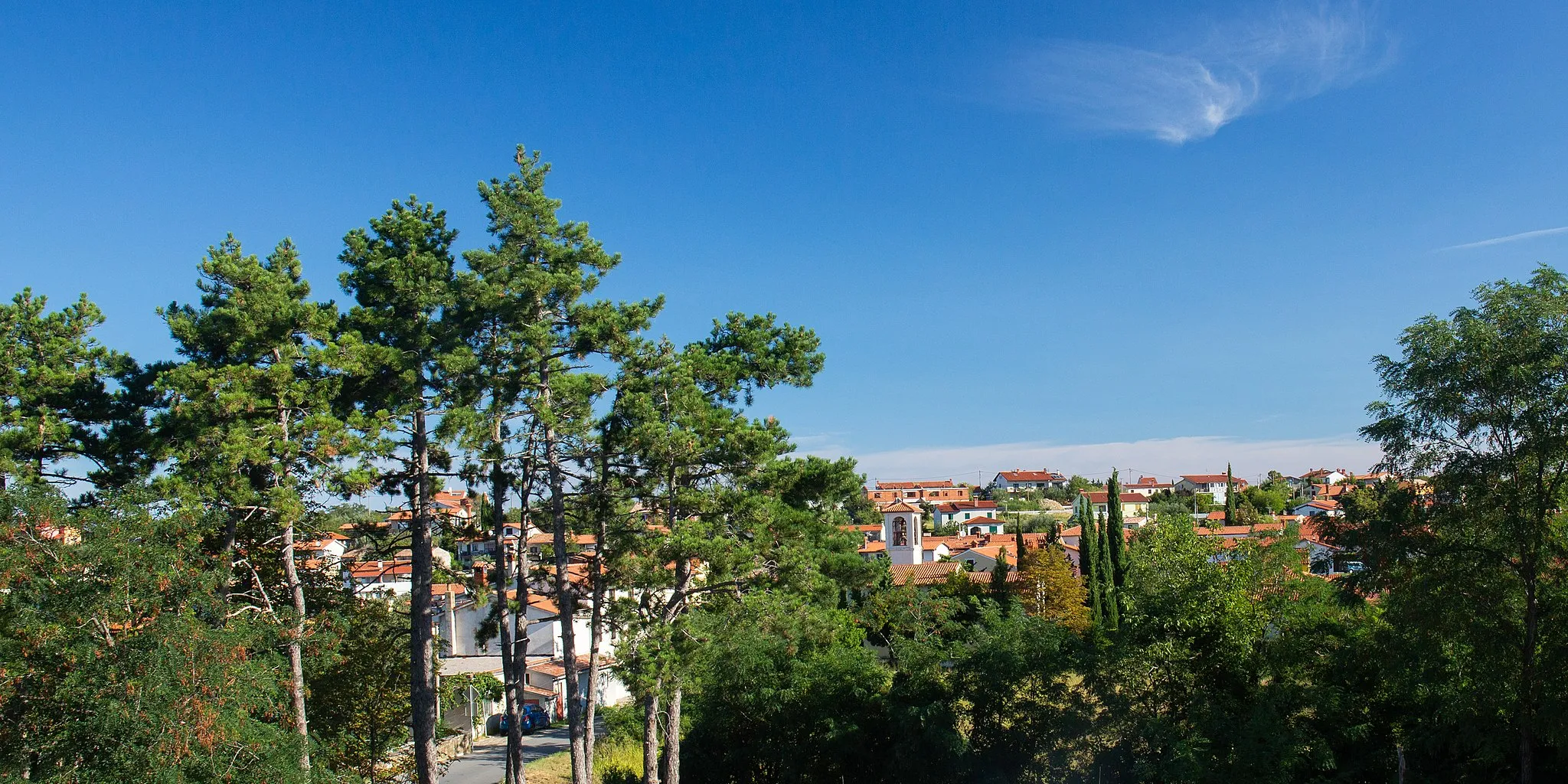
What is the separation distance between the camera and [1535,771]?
1514 centimetres

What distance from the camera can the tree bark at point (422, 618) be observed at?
59.9ft

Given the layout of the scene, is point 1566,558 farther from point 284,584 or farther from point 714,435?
point 284,584

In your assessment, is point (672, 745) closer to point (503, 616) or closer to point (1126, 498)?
point (503, 616)

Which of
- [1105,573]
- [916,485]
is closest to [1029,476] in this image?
[916,485]

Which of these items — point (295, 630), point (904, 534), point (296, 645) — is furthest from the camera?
point (904, 534)

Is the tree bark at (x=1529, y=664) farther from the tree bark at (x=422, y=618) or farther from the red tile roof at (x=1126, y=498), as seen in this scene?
the red tile roof at (x=1126, y=498)

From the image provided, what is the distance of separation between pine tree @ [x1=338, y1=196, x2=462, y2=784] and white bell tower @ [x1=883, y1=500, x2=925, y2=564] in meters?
40.7

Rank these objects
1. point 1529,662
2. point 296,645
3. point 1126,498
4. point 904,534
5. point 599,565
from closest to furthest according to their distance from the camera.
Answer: point 1529,662, point 296,645, point 599,565, point 904,534, point 1126,498

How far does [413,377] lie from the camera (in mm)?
18359

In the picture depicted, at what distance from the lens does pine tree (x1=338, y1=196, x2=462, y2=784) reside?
60.0 ft

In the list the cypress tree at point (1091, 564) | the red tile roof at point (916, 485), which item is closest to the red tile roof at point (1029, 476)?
the red tile roof at point (916, 485)

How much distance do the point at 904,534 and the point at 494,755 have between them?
3312 centimetres

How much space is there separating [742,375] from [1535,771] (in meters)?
16.0

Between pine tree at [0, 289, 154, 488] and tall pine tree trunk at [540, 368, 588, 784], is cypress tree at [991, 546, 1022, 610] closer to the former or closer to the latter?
tall pine tree trunk at [540, 368, 588, 784]
